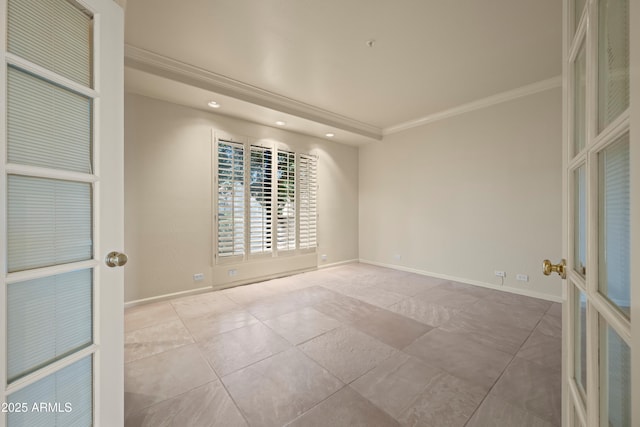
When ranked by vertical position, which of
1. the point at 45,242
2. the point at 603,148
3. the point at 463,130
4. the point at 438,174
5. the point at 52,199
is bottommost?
the point at 45,242

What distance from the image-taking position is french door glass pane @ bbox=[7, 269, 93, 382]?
2.45ft

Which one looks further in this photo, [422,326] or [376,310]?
[376,310]

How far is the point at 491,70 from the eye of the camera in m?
3.07

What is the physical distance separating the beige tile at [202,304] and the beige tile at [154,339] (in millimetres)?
295

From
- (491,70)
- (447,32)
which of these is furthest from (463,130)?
(447,32)

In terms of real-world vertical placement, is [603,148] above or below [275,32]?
below

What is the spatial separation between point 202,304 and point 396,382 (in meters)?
2.59

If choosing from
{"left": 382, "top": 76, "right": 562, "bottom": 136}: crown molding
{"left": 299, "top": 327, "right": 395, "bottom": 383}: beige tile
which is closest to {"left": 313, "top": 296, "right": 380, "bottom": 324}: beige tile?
{"left": 299, "top": 327, "right": 395, "bottom": 383}: beige tile

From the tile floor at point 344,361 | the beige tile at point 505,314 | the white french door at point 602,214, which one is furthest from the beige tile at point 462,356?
the white french door at point 602,214

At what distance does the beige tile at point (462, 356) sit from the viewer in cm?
186

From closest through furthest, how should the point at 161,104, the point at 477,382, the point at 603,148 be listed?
the point at 603,148
the point at 477,382
the point at 161,104

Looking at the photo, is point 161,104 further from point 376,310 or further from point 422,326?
point 422,326

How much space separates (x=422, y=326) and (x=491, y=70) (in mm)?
A: 3158

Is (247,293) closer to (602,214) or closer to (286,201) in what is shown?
(286,201)
